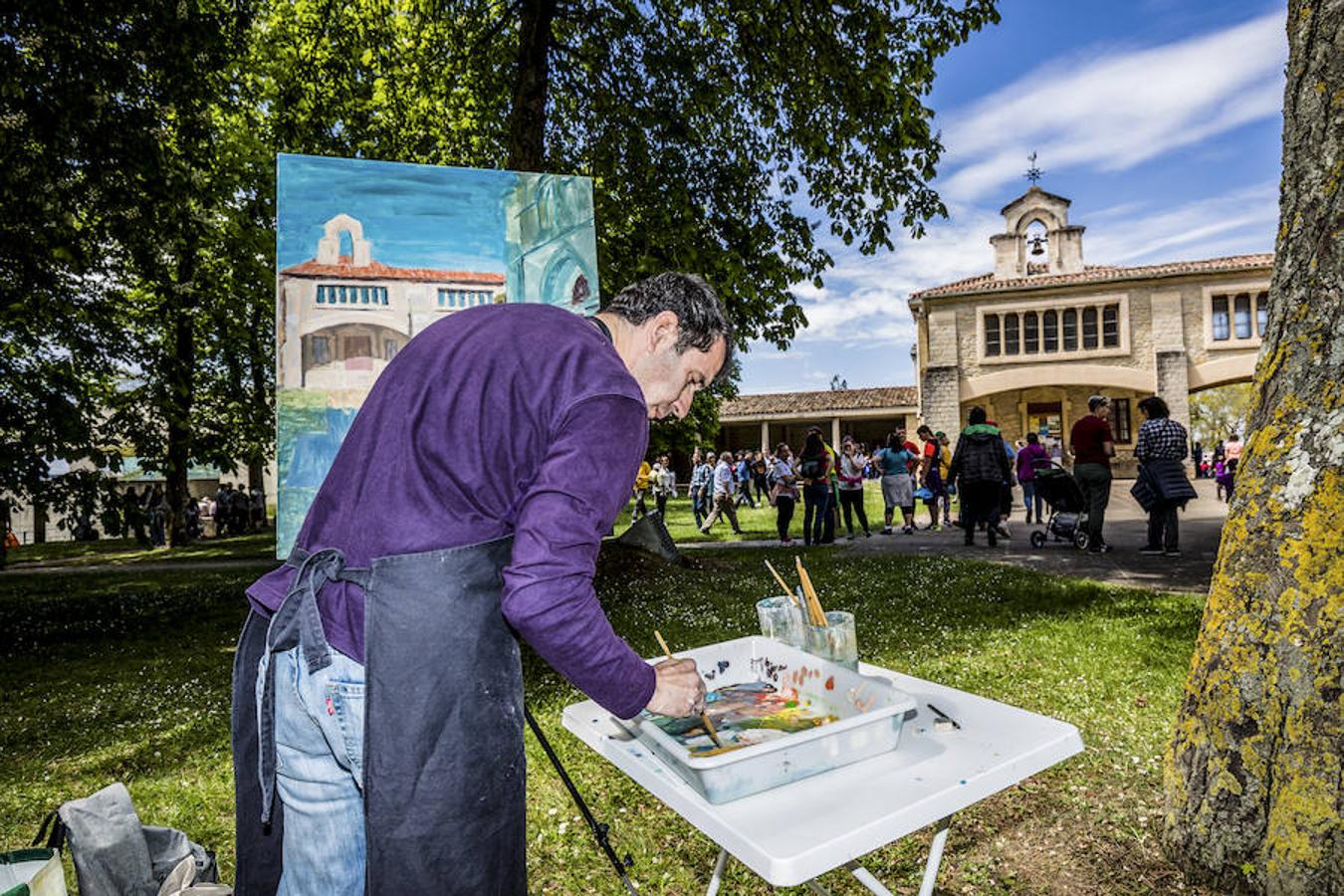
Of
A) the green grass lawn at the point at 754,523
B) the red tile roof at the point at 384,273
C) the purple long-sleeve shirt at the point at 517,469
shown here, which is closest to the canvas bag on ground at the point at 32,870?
the purple long-sleeve shirt at the point at 517,469

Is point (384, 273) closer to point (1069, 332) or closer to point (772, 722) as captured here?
point (772, 722)

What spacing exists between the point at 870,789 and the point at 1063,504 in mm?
9753

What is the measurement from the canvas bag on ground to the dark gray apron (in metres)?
1.03

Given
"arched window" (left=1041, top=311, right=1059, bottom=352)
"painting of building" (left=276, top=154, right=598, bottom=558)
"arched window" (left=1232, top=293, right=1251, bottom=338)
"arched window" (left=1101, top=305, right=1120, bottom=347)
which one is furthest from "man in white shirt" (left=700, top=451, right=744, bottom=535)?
"arched window" (left=1232, top=293, right=1251, bottom=338)

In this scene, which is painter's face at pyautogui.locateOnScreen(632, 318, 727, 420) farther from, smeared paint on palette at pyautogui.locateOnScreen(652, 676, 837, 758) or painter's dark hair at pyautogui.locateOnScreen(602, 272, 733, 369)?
smeared paint on palette at pyautogui.locateOnScreen(652, 676, 837, 758)

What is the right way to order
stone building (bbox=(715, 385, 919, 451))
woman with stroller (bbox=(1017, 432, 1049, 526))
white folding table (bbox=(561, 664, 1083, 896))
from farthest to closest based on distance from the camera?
1. stone building (bbox=(715, 385, 919, 451))
2. woman with stroller (bbox=(1017, 432, 1049, 526))
3. white folding table (bbox=(561, 664, 1083, 896))

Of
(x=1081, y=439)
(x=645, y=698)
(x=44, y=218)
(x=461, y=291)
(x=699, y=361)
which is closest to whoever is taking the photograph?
(x=645, y=698)

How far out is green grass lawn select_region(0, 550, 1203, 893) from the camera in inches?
106

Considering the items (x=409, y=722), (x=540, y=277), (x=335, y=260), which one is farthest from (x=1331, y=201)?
(x=335, y=260)

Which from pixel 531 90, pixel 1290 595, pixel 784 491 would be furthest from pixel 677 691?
pixel 784 491

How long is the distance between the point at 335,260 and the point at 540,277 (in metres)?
0.94

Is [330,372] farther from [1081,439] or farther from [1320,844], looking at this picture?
[1081,439]

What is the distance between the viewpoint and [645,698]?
4.44 ft

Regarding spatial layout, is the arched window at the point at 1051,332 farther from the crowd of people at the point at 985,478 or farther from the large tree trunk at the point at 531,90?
the large tree trunk at the point at 531,90
